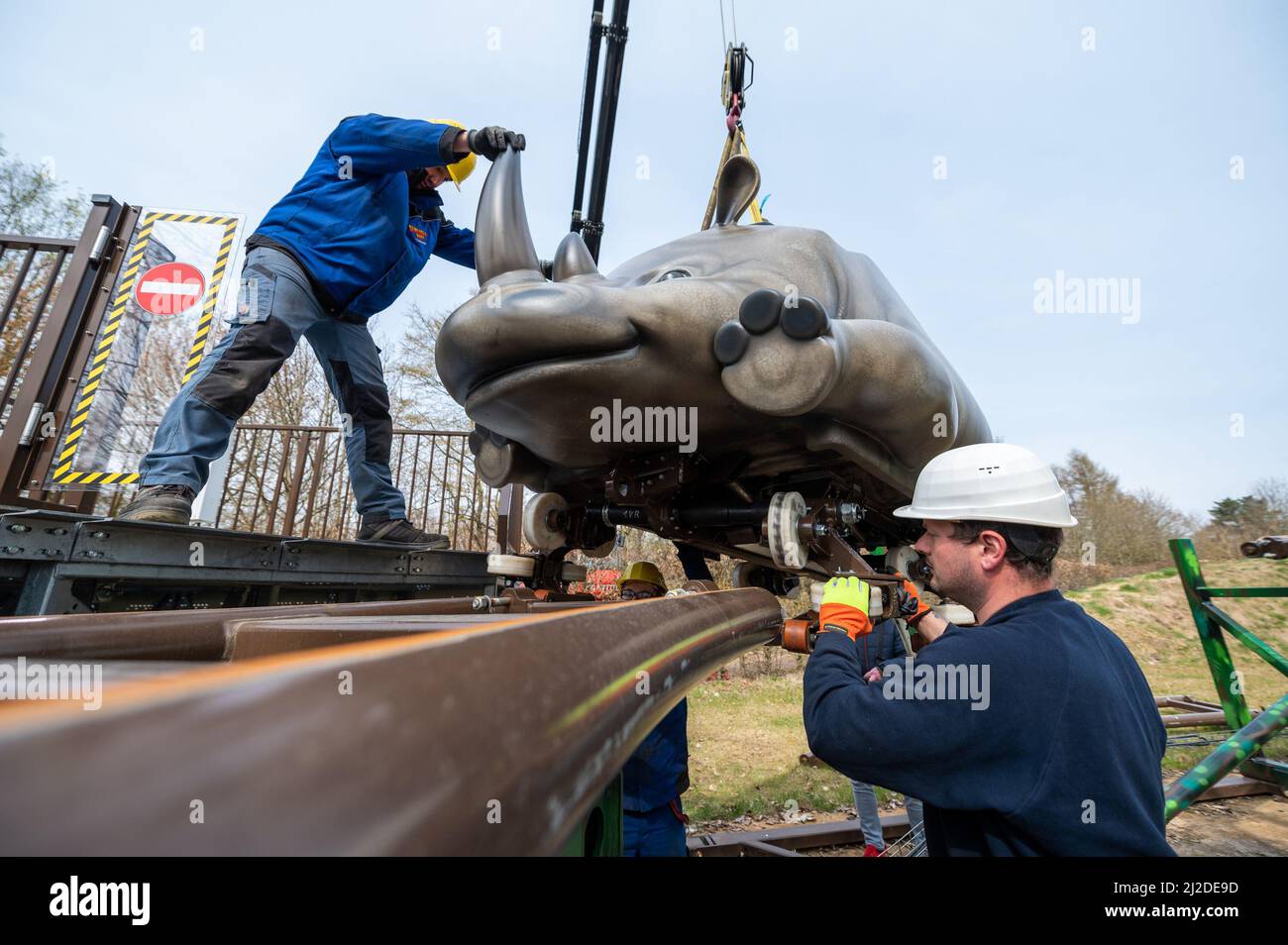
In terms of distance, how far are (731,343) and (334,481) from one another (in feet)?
15.4

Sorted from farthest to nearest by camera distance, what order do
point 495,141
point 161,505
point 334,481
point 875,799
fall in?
point 334,481 → point 875,799 → point 495,141 → point 161,505

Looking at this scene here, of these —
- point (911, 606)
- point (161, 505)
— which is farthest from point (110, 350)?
point (911, 606)

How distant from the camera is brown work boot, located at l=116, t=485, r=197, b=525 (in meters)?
1.92

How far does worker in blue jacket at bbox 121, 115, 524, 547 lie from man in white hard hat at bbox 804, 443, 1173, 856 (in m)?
1.92

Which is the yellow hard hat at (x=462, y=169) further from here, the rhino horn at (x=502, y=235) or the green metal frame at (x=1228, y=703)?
the green metal frame at (x=1228, y=703)

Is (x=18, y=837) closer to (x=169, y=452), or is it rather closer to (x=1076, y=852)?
(x=1076, y=852)

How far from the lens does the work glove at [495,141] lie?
224 centimetres

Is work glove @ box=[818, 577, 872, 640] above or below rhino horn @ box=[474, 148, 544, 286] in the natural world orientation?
below

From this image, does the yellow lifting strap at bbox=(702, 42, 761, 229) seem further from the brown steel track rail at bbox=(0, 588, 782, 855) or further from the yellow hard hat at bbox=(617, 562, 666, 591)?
the brown steel track rail at bbox=(0, 588, 782, 855)

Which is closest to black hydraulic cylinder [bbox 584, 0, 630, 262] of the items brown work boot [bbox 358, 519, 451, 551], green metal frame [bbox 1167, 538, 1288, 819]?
brown work boot [bbox 358, 519, 451, 551]

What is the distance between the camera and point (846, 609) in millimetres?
1749

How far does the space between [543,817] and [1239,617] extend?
Answer: 15524 millimetres

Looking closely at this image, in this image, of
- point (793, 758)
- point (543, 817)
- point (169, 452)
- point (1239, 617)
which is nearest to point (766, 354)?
point (543, 817)

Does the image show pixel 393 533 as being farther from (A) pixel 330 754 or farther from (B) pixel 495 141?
(A) pixel 330 754
